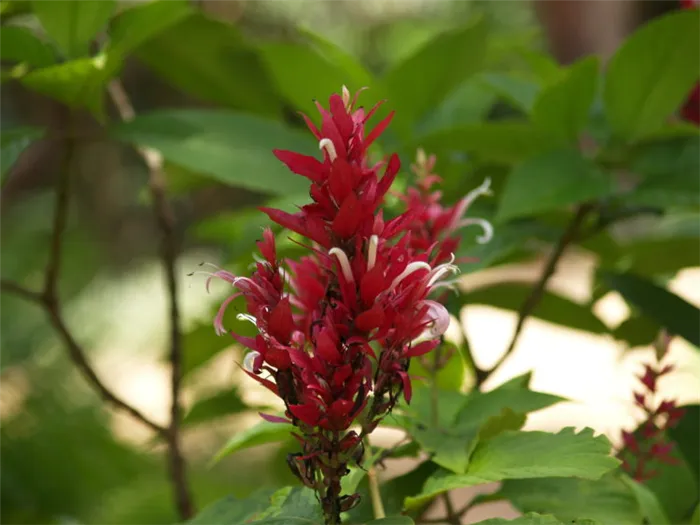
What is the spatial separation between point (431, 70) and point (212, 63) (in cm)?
26

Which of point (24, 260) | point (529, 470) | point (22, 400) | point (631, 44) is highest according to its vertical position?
point (24, 260)

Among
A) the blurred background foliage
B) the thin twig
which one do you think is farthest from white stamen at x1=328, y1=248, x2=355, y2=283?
the thin twig

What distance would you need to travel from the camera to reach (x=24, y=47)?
2.10ft

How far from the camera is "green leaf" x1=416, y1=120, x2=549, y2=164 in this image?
0.67 meters

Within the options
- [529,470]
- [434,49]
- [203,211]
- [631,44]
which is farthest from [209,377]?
[203,211]

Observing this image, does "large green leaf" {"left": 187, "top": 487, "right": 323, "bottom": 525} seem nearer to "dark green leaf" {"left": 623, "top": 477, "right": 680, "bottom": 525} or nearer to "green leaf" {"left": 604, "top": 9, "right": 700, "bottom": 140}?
"dark green leaf" {"left": 623, "top": 477, "right": 680, "bottom": 525}

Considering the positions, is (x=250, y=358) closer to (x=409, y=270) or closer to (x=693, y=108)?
(x=409, y=270)

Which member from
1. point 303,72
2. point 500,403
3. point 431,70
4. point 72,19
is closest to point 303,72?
point 303,72

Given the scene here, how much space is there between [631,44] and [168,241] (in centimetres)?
49

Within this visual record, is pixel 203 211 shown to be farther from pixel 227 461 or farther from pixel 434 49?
pixel 434 49

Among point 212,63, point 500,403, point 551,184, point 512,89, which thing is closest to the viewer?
point 500,403

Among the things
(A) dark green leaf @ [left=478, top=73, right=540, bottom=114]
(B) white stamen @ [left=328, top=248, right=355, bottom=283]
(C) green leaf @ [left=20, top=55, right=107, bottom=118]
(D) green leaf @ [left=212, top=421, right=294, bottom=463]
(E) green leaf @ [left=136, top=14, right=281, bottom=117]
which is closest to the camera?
(B) white stamen @ [left=328, top=248, right=355, bottom=283]

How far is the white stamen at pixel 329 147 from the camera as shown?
Answer: 367 millimetres

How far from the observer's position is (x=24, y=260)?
1.73 meters
